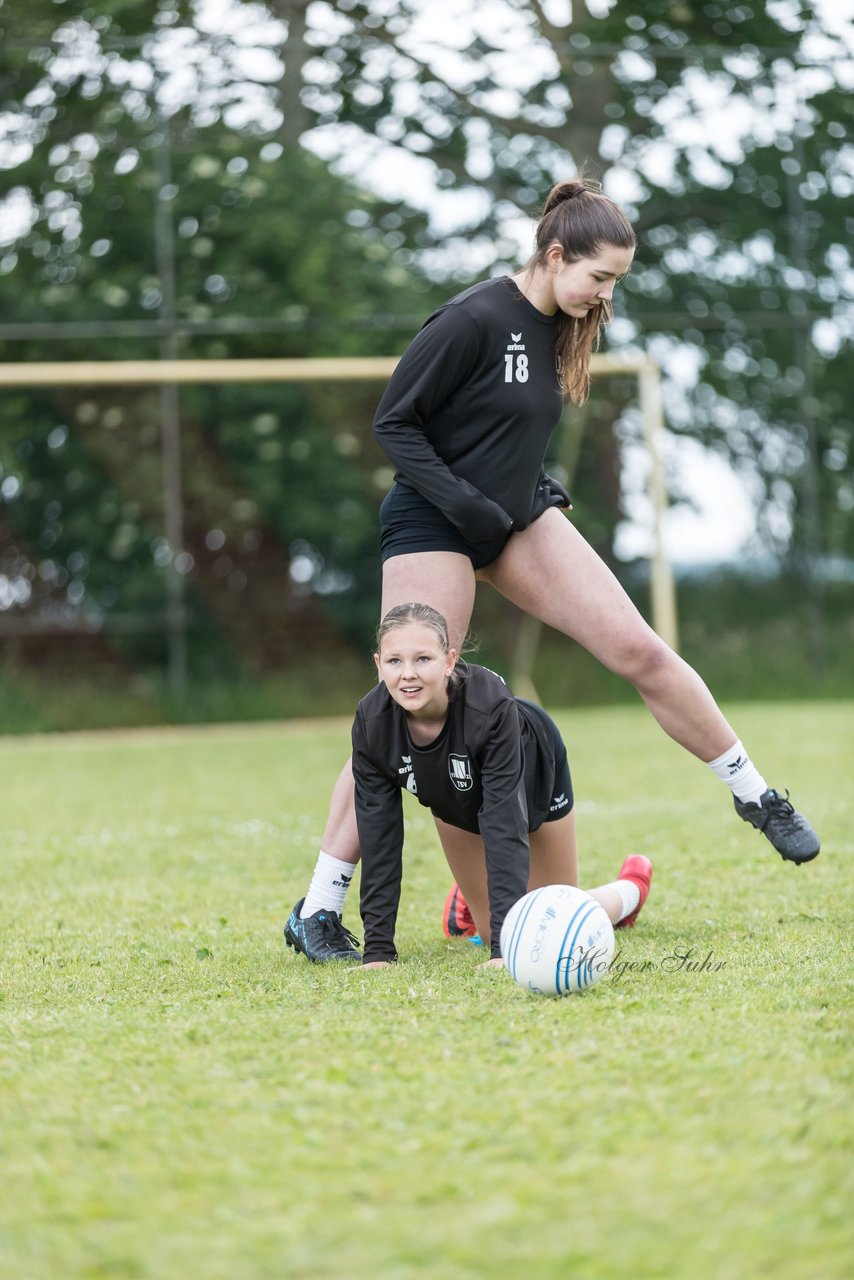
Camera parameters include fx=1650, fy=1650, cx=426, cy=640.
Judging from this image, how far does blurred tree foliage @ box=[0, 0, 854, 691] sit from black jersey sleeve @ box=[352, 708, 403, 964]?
28.4 feet

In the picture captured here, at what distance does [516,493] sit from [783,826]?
1034mm

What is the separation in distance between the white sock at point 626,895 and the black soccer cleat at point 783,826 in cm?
33

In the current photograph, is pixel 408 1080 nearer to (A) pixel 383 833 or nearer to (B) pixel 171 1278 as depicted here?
(B) pixel 171 1278

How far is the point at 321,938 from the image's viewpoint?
12.3 ft

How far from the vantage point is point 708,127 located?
44.2 ft

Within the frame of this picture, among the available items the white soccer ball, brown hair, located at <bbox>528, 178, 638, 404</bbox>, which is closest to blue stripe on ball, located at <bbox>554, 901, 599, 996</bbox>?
the white soccer ball

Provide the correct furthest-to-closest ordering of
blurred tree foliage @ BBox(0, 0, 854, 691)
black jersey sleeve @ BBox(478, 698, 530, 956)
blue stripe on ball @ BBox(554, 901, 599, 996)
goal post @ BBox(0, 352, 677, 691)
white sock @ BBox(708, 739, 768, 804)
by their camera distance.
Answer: blurred tree foliage @ BBox(0, 0, 854, 691)
goal post @ BBox(0, 352, 677, 691)
white sock @ BBox(708, 739, 768, 804)
black jersey sleeve @ BBox(478, 698, 530, 956)
blue stripe on ball @ BBox(554, 901, 599, 996)

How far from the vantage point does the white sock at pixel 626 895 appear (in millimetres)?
4020

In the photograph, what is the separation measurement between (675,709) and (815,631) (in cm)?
959

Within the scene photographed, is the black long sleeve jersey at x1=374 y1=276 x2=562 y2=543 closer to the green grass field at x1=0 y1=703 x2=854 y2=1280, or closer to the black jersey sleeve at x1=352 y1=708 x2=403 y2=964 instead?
the black jersey sleeve at x1=352 y1=708 x2=403 y2=964

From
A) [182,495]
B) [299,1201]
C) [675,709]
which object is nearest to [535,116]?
[182,495]

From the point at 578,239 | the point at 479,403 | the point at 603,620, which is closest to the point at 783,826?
the point at 603,620

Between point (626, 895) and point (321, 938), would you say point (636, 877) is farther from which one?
point (321, 938)

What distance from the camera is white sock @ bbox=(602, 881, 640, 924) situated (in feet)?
13.2
